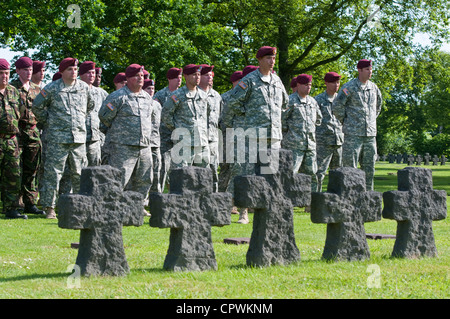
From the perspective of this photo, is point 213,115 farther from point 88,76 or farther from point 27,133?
point 27,133

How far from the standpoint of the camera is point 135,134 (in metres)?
10.2

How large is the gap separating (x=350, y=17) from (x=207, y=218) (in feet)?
80.6

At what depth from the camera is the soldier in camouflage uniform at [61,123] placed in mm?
10727

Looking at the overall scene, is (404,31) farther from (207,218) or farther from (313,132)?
(207,218)

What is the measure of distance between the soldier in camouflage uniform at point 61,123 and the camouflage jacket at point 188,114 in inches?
54.0

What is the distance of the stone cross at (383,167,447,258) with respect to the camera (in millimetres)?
7469

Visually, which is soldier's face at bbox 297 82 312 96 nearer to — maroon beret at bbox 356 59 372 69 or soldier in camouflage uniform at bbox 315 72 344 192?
soldier in camouflage uniform at bbox 315 72 344 192

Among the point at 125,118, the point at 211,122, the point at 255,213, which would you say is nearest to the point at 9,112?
the point at 125,118

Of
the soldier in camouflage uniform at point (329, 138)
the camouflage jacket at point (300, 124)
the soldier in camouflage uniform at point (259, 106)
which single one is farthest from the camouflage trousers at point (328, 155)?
the soldier in camouflage uniform at point (259, 106)

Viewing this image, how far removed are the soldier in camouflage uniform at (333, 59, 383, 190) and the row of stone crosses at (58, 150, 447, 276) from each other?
3.92 meters

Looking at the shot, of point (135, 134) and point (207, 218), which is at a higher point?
point (135, 134)

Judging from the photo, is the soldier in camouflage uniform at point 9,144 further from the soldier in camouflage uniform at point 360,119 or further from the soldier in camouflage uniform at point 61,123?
the soldier in camouflage uniform at point 360,119

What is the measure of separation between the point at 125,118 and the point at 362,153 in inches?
164

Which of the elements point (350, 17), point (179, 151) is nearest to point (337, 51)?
point (350, 17)
